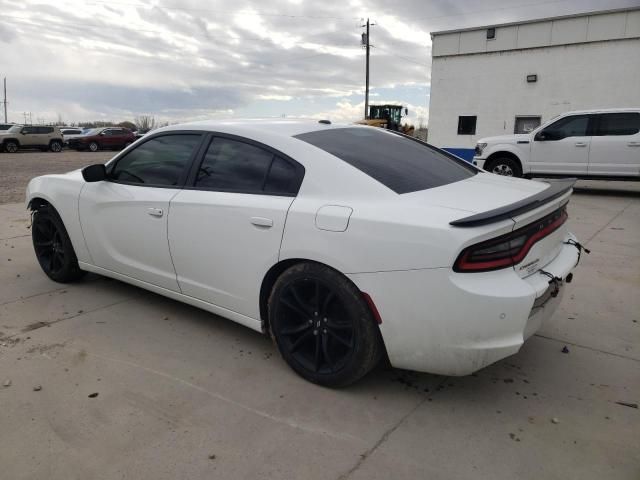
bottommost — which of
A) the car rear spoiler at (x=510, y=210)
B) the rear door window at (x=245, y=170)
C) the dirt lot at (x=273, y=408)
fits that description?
the dirt lot at (x=273, y=408)

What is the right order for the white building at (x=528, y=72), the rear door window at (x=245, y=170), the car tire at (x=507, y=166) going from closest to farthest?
the rear door window at (x=245, y=170) → the car tire at (x=507, y=166) → the white building at (x=528, y=72)

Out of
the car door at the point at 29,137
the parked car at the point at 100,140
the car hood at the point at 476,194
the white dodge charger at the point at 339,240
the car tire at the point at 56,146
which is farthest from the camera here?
the parked car at the point at 100,140

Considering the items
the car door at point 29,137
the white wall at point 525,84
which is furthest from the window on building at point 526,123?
the car door at point 29,137

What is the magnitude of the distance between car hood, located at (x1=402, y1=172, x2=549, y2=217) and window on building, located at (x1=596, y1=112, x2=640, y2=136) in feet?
28.1

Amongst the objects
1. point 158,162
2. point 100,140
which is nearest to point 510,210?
point 158,162

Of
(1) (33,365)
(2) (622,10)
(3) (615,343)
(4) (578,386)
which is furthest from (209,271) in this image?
(2) (622,10)

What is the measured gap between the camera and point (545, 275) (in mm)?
2568

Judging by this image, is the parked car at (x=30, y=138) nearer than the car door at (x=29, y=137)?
Yes

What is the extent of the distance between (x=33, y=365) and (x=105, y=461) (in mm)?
1196

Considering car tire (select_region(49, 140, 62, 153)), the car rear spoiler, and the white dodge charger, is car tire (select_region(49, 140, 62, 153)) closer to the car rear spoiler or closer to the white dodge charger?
the white dodge charger

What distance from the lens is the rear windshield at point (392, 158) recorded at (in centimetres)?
285

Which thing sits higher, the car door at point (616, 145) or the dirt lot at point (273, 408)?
the car door at point (616, 145)

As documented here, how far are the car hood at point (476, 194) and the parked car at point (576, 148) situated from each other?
8456 millimetres

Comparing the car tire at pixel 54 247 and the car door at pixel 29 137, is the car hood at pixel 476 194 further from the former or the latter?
the car door at pixel 29 137
